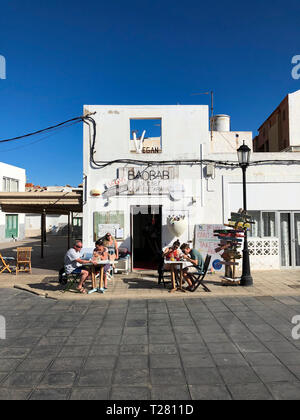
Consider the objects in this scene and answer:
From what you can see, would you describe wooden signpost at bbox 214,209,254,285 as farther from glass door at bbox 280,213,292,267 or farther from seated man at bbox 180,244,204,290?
glass door at bbox 280,213,292,267

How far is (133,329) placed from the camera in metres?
5.34

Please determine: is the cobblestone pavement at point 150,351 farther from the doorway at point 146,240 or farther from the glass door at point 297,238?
the doorway at point 146,240

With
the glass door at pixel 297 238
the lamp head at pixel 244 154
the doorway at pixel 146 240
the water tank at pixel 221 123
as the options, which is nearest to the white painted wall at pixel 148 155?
the doorway at pixel 146 240

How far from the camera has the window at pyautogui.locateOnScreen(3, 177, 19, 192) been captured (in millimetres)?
30633

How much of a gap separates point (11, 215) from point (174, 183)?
984 inches

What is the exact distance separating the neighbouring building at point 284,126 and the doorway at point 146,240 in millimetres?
9670

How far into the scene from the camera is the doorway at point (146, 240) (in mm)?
12695

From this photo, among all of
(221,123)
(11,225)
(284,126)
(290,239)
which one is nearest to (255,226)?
(290,239)

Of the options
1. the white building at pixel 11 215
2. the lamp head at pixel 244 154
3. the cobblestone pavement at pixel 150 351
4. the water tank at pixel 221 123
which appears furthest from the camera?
the white building at pixel 11 215

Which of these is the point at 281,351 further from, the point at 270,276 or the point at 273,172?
the point at 273,172

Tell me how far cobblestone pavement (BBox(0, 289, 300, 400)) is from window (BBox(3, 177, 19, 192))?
2649cm

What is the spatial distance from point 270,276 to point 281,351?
5789 millimetres

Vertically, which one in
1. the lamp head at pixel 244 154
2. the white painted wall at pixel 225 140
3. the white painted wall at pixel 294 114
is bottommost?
the lamp head at pixel 244 154
